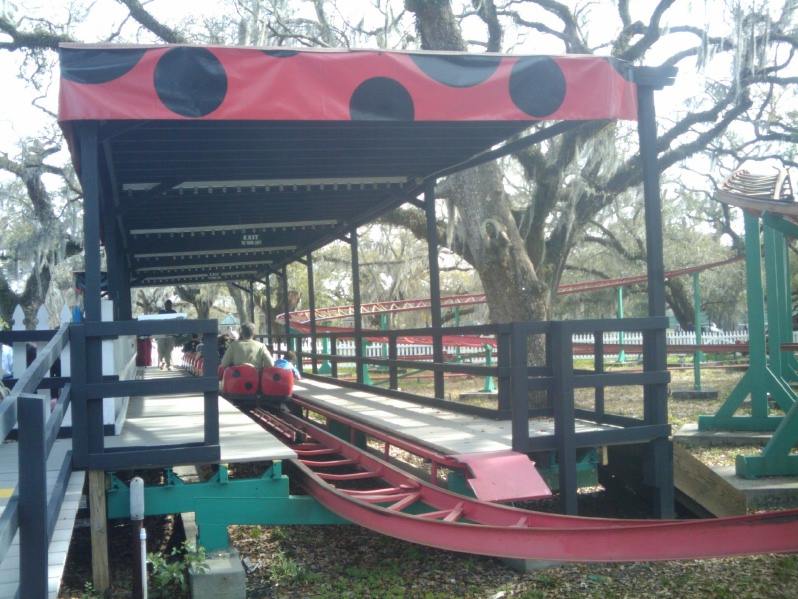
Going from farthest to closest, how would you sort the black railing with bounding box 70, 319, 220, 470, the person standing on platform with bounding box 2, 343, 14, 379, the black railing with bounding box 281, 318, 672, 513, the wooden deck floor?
the person standing on platform with bounding box 2, 343, 14, 379 < the black railing with bounding box 281, 318, 672, 513 < the black railing with bounding box 70, 319, 220, 470 < the wooden deck floor

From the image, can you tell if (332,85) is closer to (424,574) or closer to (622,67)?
(622,67)

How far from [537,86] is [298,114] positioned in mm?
1806

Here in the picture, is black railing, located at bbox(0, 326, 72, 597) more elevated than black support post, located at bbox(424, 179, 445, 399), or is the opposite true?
black support post, located at bbox(424, 179, 445, 399)

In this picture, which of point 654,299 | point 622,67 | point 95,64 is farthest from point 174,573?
Result: point 622,67

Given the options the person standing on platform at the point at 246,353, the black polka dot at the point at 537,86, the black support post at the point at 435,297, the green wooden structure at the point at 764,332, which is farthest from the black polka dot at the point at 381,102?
the person standing on platform at the point at 246,353

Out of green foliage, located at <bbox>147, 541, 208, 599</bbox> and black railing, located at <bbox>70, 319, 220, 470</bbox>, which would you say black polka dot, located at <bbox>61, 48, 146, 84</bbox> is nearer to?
black railing, located at <bbox>70, 319, 220, 470</bbox>

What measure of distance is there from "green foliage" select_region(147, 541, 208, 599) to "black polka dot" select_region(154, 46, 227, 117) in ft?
9.37

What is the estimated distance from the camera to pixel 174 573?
16.8 ft

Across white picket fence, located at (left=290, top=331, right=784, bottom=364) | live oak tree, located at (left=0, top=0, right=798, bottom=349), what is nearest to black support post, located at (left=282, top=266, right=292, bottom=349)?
live oak tree, located at (left=0, top=0, right=798, bottom=349)

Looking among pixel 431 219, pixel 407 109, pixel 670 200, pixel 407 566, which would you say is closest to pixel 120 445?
pixel 407 566

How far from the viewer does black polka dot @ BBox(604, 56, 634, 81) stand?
19.7ft

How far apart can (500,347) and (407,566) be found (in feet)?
6.11

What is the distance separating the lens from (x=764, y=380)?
28.5ft

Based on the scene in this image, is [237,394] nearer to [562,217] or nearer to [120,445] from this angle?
[120,445]
